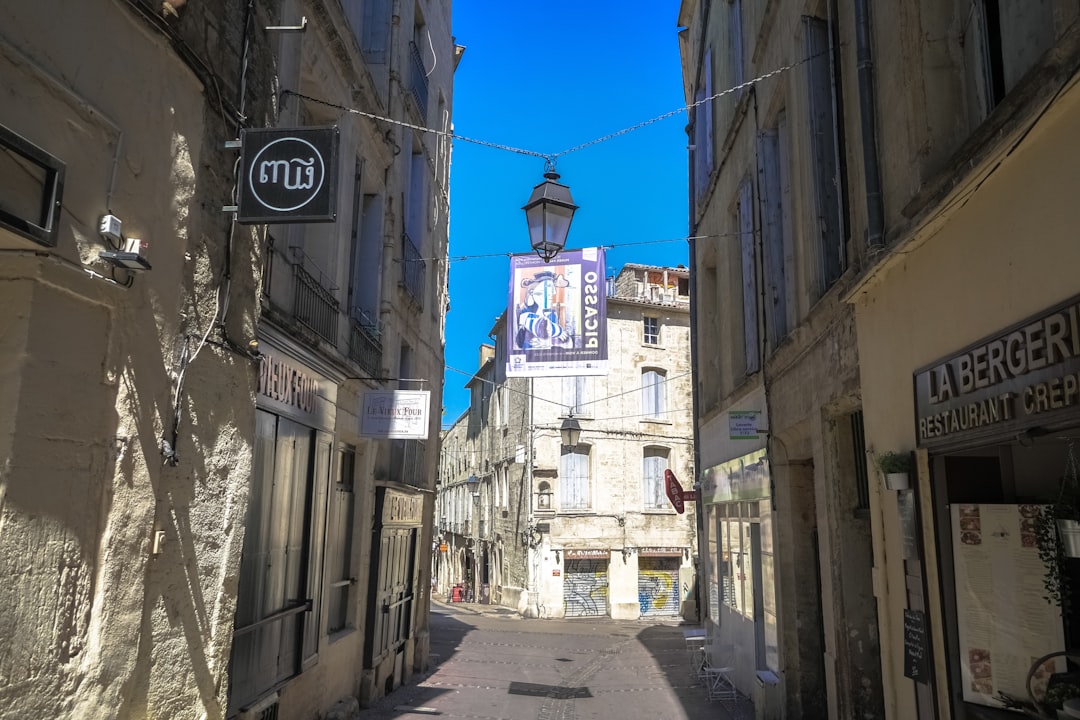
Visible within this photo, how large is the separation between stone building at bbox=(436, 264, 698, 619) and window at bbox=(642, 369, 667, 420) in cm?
4

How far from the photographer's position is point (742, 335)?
1154 centimetres

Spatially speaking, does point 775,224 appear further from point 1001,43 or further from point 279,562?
point 279,562

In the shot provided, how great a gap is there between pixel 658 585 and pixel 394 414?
19739 millimetres

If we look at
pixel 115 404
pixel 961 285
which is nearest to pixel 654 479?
pixel 961 285

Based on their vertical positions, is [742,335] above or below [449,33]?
below

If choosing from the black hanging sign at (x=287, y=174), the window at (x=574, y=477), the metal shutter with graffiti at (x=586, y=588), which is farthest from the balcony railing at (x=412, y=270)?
the metal shutter with graffiti at (x=586, y=588)

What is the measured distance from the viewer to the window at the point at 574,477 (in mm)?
26938

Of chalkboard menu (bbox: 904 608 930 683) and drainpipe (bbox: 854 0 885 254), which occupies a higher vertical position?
drainpipe (bbox: 854 0 885 254)

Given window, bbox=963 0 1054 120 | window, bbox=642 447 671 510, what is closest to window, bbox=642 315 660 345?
window, bbox=642 447 671 510

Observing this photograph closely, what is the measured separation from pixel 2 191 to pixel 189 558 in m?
2.16

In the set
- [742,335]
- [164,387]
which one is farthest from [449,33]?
[164,387]

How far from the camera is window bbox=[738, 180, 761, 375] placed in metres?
10.2

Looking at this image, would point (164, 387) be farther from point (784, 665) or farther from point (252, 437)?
point (784, 665)

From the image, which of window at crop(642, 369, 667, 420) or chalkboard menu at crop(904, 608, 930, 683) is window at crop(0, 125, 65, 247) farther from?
window at crop(642, 369, 667, 420)
